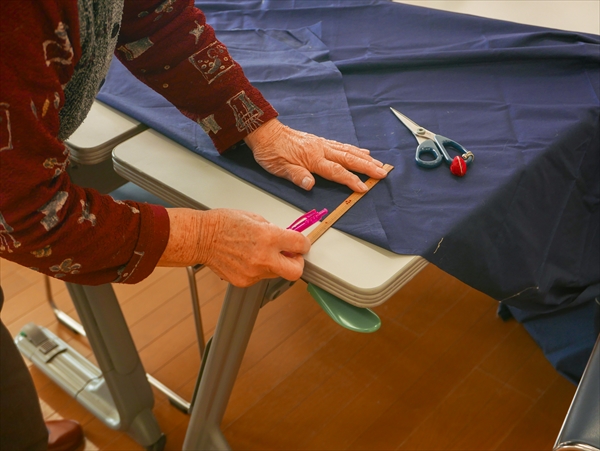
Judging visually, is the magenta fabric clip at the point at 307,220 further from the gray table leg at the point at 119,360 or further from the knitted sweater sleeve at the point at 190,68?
the gray table leg at the point at 119,360

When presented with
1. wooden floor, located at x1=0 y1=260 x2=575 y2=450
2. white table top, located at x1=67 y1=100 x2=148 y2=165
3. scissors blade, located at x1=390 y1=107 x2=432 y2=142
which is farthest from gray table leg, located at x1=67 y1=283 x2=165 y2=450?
scissors blade, located at x1=390 y1=107 x2=432 y2=142

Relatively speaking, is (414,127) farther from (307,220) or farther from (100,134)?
(100,134)

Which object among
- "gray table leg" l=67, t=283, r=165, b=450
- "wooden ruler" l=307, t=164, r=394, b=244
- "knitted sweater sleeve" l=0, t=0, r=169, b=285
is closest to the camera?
"knitted sweater sleeve" l=0, t=0, r=169, b=285

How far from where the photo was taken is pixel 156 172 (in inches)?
38.4

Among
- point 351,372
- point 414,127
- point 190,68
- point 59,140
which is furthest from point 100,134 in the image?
point 351,372

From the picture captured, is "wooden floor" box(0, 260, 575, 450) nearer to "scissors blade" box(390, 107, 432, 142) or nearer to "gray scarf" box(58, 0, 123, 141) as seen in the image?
"scissors blade" box(390, 107, 432, 142)

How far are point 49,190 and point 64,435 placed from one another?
1067 mm

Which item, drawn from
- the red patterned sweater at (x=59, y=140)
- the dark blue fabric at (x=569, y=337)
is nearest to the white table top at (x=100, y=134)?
the red patterned sweater at (x=59, y=140)

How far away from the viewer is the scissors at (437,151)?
3.15 ft

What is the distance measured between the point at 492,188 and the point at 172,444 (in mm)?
1106

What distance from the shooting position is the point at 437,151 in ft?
3.26

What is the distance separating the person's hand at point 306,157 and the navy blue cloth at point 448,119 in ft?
0.07

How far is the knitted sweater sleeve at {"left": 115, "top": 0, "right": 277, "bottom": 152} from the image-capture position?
0.94 metres

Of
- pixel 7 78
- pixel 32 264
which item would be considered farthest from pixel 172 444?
pixel 7 78
